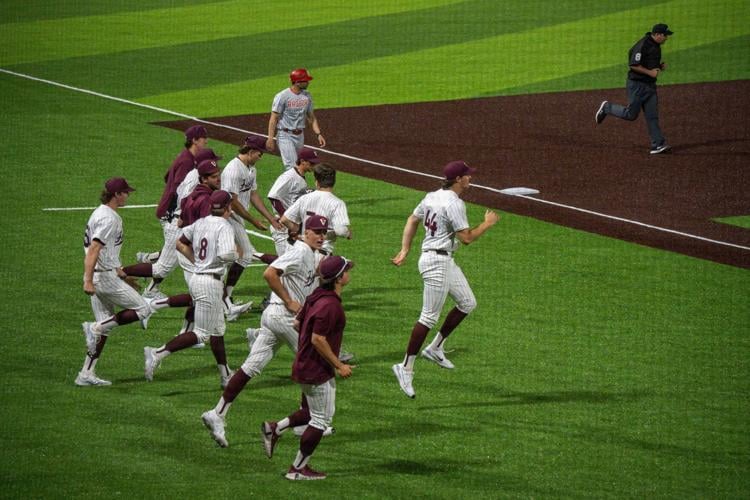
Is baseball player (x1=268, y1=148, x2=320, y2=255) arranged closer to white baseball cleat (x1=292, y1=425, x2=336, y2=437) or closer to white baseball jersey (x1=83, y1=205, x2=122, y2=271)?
white baseball jersey (x1=83, y1=205, x2=122, y2=271)

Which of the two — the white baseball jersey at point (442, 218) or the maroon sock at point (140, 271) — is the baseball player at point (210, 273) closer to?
the white baseball jersey at point (442, 218)

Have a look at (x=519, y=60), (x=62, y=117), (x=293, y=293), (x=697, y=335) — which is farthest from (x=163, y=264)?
(x=519, y=60)

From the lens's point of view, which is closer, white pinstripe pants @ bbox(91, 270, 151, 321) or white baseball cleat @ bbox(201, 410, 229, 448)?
white baseball cleat @ bbox(201, 410, 229, 448)

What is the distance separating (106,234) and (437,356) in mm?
3723

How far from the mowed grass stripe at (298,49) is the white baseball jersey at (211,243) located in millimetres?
17274

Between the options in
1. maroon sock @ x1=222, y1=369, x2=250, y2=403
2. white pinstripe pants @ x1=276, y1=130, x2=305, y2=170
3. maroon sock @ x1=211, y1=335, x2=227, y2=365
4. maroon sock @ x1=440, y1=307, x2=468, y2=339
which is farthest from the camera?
white pinstripe pants @ x1=276, y1=130, x2=305, y2=170

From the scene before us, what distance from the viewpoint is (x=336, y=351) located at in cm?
1015

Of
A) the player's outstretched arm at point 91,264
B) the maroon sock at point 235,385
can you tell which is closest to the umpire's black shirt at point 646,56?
the player's outstretched arm at point 91,264

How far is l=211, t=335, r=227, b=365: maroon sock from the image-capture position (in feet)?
40.1

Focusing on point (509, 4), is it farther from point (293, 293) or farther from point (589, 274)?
point (293, 293)

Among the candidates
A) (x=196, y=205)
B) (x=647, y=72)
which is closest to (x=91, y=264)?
(x=196, y=205)

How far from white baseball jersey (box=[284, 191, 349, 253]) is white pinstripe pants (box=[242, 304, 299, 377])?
1.84 metres

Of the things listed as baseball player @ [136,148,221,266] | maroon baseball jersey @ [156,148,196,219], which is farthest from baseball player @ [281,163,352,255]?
maroon baseball jersey @ [156,148,196,219]

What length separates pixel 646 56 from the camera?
22703 mm
